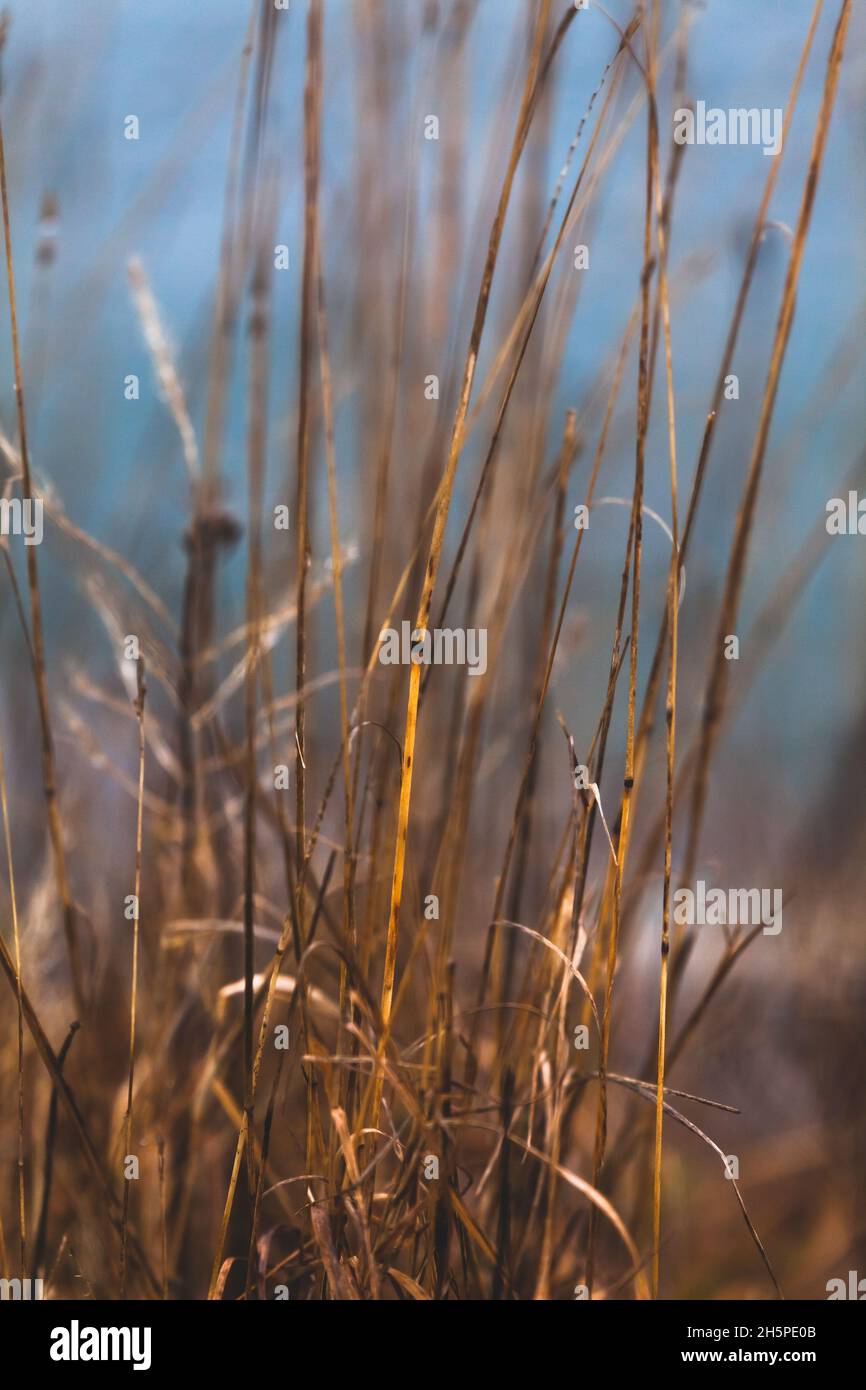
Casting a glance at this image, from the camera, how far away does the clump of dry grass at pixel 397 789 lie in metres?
0.56

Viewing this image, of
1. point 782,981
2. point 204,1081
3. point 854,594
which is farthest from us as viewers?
point 782,981

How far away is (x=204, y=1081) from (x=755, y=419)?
0.76 m

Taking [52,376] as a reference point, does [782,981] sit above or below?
below

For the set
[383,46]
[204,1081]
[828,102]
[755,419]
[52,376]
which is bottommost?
[204,1081]

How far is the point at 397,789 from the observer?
2.52 feet

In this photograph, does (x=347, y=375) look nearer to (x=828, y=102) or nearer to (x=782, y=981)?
(x=828, y=102)

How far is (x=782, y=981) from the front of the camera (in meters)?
1.35

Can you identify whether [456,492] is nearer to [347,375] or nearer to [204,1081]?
[347,375]

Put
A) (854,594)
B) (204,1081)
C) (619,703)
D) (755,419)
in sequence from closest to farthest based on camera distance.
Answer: (204,1081) → (755,419) → (854,594) → (619,703)

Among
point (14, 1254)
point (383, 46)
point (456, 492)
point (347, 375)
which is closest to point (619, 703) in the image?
point (456, 492)

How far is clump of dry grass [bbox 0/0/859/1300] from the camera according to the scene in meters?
0.56

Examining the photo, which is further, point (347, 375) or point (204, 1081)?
point (347, 375)

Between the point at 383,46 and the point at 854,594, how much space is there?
0.73 meters
